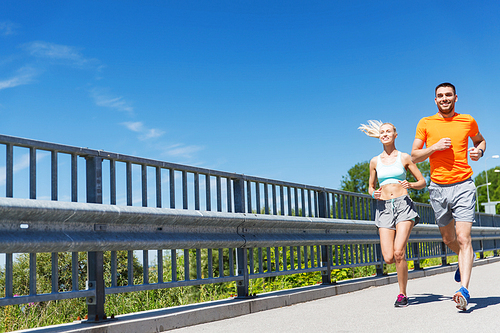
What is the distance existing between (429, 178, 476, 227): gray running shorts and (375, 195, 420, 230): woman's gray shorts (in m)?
0.31

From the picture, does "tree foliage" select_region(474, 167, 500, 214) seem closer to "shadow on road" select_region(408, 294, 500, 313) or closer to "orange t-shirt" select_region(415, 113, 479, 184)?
"shadow on road" select_region(408, 294, 500, 313)

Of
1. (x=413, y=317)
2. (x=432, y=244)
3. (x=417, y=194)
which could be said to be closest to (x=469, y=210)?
(x=413, y=317)

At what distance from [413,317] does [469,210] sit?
1.55 m

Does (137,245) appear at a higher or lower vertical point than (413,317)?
higher

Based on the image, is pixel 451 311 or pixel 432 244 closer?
pixel 451 311

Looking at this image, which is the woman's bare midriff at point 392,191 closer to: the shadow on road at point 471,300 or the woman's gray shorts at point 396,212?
the woman's gray shorts at point 396,212

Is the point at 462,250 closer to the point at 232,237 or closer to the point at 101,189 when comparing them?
the point at 232,237

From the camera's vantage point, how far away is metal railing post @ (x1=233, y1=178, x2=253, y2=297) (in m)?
6.28

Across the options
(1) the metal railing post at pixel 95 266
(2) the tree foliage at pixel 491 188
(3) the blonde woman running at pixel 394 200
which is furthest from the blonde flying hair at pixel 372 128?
(2) the tree foliage at pixel 491 188

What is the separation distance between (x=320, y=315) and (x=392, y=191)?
1.87 meters

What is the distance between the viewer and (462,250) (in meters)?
5.97

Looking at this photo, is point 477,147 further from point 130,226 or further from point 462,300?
point 130,226

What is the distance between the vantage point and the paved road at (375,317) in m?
4.57

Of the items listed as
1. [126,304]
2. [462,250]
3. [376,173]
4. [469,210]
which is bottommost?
[126,304]
